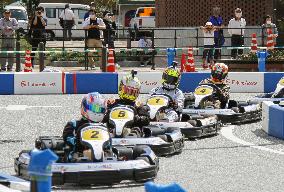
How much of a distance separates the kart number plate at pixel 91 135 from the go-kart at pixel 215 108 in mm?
5575

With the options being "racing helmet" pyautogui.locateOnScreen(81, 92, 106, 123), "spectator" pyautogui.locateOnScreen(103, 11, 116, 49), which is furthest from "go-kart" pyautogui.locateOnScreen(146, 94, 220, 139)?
"spectator" pyautogui.locateOnScreen(103, 11, 116, 49)

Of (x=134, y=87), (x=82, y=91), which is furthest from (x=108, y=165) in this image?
(x=82, y=91)

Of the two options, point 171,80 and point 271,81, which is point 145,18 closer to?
point 271,81

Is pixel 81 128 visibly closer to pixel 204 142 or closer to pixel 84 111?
pixel 84 111

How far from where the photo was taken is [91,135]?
9320 mm

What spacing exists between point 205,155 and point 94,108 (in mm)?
2573

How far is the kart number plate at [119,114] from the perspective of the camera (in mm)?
11375

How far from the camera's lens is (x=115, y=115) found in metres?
11.4

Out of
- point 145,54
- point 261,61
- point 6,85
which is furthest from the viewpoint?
point 145,54

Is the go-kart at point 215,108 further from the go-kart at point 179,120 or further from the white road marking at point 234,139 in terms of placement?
the go-kart at point 179,120

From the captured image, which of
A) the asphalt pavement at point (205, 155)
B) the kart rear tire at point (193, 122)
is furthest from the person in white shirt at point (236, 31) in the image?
the kart rear tire at point (193, 122)

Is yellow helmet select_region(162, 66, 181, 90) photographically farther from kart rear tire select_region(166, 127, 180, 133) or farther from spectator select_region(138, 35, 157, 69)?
spectator select_region(138, 35, 157, 69)

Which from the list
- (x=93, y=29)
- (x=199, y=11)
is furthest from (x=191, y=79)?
(x=199, y=11)

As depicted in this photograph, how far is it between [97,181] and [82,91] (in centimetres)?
1223
